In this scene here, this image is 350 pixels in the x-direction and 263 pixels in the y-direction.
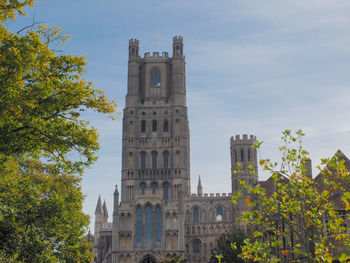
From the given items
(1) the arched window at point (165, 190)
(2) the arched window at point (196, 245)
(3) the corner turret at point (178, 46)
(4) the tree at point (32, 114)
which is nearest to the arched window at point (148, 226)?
(1) the arched window at point (165, 190)

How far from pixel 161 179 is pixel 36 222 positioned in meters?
48.7

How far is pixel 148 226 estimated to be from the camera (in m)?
68.5

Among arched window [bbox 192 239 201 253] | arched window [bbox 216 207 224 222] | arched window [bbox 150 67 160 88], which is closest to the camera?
arched window [bbox 192 239 201 253]

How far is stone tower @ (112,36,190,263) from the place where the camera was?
222 feet

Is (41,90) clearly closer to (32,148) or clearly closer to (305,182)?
(32,148)

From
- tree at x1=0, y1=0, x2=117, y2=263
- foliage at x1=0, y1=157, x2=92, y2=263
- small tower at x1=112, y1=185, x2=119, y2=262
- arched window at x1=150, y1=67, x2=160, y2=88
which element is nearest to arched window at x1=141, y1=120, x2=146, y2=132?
arched window at x1=150, y1=67, x2=160, y2=88

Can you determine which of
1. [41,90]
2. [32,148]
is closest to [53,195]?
[32,148]

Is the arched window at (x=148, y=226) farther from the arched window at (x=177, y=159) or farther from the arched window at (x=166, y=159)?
the arched window at (x=177, y=159)

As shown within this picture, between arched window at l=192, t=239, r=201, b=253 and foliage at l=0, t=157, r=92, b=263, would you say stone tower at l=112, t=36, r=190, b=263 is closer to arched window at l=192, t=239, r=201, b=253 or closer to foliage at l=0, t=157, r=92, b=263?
arched window at l=192, t=239, r=201, b=253

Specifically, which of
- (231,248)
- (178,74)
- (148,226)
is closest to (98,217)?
(148,226)

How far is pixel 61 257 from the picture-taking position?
28.6 meters

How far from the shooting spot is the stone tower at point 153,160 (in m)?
67.6

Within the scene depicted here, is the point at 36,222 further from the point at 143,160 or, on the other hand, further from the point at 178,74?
the point at 178,74

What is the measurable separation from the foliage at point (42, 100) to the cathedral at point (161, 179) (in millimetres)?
48659
